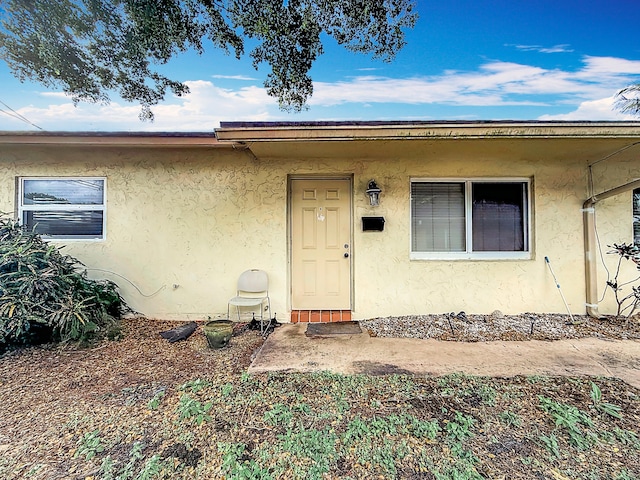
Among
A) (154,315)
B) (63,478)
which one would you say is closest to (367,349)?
(63,478)

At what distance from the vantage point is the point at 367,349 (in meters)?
3.44

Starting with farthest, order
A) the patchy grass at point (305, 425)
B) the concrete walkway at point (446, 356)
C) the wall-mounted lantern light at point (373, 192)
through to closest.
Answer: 1. the wall-mounted lantern light at point (373, 192)
2. the concrete walkway at point (446, 356)
3. the patchy grass at point (305, 425)

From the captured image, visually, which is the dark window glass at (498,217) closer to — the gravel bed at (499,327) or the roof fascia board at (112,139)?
the gravel bed at (499,327)

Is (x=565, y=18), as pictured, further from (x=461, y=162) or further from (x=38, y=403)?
(x=38, y=403)

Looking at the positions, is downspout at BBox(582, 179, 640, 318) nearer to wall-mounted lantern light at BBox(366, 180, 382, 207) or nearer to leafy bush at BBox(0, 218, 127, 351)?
wall-mounted lantern light at BBox(366, 180, 382, 207)

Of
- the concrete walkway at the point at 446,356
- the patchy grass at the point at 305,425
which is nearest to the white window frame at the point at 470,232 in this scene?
the concrete walkway at the point at 446,356

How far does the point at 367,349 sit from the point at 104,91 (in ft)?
23.4

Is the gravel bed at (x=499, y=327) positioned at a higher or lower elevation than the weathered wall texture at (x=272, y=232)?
lower

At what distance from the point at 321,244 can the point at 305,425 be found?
294 centimetres

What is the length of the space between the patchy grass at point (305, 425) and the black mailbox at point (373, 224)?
7.63ft

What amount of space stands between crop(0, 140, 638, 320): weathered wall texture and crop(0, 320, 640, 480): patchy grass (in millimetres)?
1782

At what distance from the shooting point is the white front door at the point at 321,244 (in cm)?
469

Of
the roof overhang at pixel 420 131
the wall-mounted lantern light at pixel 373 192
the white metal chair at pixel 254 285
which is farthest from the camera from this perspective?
the white metal chair at pixel 254 285

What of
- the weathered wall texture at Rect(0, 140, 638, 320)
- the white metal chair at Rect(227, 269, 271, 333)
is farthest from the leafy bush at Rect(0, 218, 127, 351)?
the white metal chair at Rect(227, 269, 271, 333)
